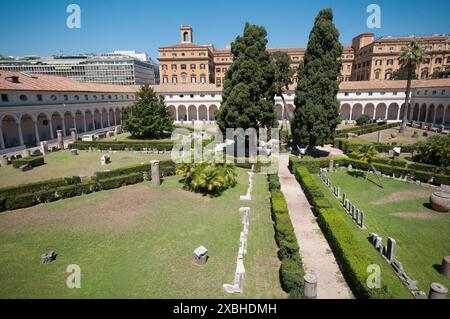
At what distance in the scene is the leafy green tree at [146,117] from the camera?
136ft

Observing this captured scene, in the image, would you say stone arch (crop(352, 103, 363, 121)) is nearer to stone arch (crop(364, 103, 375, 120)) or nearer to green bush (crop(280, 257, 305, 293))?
stone arch (crop(364, 103, 375, 120))

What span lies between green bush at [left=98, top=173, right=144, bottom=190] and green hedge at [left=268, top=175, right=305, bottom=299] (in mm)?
12731

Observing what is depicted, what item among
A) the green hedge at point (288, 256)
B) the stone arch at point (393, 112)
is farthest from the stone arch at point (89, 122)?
the stone arch at point (393, 112)

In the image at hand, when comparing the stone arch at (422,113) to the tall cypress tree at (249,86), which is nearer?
the tall cypress tree at (249,86)

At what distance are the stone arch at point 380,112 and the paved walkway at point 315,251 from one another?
49042mm

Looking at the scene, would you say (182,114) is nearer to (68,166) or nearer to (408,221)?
(68,166)

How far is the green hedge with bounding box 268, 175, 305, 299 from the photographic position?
32.8 feet

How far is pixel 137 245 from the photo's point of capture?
→ 13.7 metres

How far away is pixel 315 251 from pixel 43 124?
4541cm

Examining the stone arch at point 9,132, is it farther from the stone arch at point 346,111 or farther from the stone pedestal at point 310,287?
the stone arch at point 346,111
